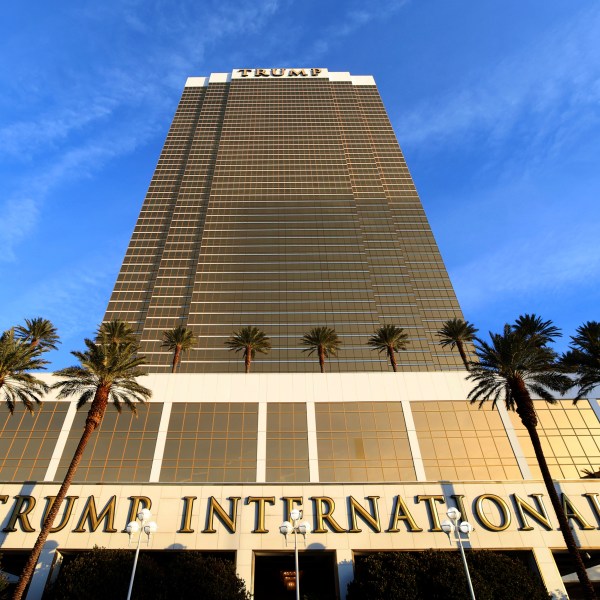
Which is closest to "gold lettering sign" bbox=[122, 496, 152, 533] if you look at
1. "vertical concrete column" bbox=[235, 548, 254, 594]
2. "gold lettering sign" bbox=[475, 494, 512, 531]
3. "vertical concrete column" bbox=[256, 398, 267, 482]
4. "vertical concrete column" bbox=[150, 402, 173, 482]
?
"vertical concrete column" bbox=[150, 402, 173, 482]

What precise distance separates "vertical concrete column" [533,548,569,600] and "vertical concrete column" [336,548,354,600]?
14.4 meters

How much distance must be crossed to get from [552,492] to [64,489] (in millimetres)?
36059

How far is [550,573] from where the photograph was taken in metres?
32.8

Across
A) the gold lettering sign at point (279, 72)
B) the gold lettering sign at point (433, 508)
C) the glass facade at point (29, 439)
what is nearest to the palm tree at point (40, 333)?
the glass facade at point (29, 439)

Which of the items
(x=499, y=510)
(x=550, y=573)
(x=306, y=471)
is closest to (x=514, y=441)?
(x=499, y=510)

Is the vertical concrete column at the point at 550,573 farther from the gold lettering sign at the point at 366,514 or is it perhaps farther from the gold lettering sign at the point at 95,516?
the gold lettering sign at the point at 95,516

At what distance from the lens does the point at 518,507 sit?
35.8 meters

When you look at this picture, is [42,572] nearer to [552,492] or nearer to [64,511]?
[64,511]

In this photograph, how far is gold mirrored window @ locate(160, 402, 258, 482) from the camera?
40.8m

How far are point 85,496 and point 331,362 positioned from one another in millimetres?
79711

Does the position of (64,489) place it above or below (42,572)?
above

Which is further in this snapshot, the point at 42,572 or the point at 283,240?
the point at 283,240

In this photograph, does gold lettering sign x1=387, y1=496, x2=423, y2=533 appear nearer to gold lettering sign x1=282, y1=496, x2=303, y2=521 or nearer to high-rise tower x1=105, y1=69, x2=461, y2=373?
gold lettering sign x1=282, y1=496, x2=303, y2=521

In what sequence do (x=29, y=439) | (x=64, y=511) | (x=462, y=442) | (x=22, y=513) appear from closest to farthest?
(x=64, y=511) → (x=22, y=513) → (x=462, y=442) → (x=29, y=439)
